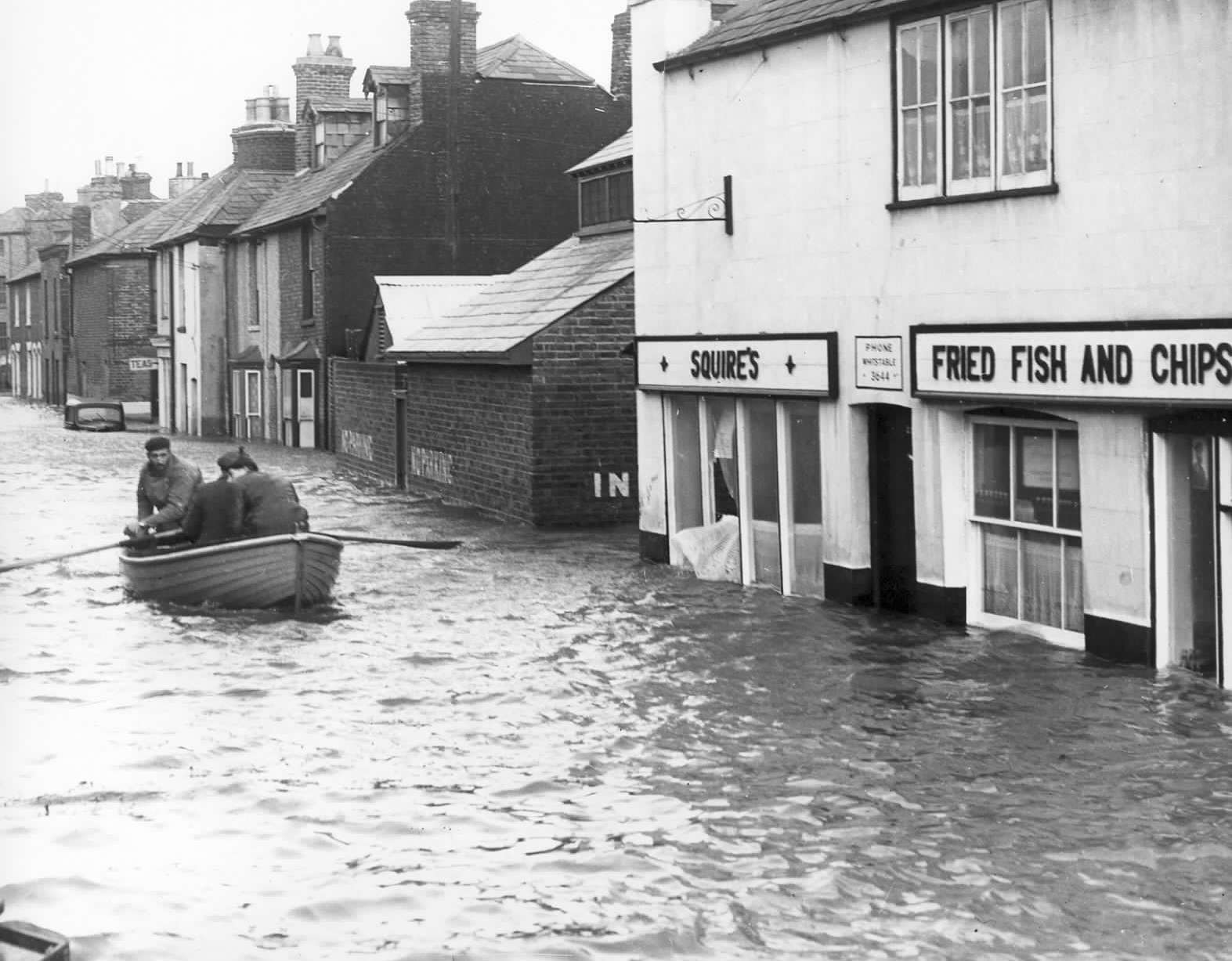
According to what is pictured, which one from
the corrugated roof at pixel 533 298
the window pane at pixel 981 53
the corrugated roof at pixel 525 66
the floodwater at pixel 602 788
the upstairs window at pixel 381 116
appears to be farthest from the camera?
the upstairs window at pixel 381 116

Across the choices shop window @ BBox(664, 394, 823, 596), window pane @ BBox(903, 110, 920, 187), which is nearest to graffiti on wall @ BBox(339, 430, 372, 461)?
shop window @ BBox(664, 394, 823, 596)

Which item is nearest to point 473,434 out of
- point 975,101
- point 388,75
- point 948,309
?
point 948,309

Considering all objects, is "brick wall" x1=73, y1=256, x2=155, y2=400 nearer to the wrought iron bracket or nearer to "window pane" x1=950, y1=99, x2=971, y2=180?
the wrought iron bracket

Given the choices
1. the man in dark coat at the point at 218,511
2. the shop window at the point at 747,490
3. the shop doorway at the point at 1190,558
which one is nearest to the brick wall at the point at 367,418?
the shop window at the point at 747,490

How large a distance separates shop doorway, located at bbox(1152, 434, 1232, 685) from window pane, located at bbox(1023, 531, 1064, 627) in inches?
59.8

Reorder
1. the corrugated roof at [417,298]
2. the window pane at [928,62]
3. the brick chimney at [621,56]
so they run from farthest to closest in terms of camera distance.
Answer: the brick chimney at [621,56] → the corrugated roof at [417,298] → the window pane at [928,62]

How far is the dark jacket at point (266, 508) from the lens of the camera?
61.6 feet

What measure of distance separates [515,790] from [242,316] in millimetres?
46765

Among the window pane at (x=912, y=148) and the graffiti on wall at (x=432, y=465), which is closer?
the window pane at (x=912, y=148)

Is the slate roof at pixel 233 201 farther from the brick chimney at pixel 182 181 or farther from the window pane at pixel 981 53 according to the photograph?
the window pane at pixel 981 53

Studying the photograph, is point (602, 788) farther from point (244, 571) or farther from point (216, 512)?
point (216, 512)

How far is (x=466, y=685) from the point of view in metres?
14.9

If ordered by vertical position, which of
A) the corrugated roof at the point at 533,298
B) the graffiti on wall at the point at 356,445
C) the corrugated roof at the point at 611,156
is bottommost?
the graffiti on wall at the point at 356,445

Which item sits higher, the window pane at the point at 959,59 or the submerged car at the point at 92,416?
→ the window pane at the point at 959,59
